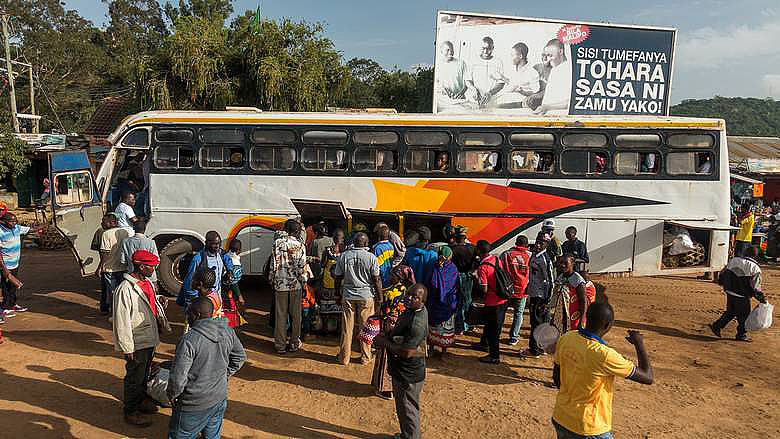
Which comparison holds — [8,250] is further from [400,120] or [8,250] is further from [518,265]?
[518,265]

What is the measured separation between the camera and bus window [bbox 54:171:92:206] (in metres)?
8.90

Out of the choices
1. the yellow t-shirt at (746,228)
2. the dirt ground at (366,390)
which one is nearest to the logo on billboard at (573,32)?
the yellow t-shirt at (746,228)

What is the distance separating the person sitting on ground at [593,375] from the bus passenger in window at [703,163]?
735 centimetres

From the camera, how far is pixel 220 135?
9641 millimetres

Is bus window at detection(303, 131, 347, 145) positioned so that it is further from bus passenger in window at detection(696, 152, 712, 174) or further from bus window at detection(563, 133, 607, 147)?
bus passenger in window at detection(696, 152, 712, 174)

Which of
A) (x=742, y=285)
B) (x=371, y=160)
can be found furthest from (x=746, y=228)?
(x=371, y=160)

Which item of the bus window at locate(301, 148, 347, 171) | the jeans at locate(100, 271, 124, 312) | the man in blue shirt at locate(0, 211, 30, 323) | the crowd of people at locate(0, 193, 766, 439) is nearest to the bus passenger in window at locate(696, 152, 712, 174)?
the crowd of people at locate(0, 193, 766, 439)

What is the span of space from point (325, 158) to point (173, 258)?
358cm

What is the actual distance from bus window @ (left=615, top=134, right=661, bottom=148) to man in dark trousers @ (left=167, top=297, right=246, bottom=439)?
325 inches

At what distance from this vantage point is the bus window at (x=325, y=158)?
9.69 meters

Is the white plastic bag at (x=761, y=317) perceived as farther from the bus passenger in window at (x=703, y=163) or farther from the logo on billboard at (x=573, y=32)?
the logo on billboard at (x=573, y=32)

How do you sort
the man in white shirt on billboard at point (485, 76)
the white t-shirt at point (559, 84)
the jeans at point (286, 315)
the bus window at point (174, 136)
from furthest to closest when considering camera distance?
the white t-shirt at point (559, 84)
the man in white shirt on billboard at point (485, 76)
the bus window at point (174, 136)
the jeans at point (286, 315)

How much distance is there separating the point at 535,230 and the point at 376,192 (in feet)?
10.3

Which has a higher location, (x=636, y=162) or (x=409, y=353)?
(x=636, y=162)
